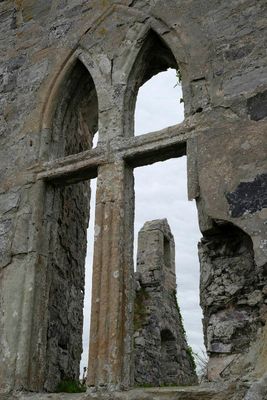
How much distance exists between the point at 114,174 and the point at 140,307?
5.95 meters

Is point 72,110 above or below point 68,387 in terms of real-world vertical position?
above

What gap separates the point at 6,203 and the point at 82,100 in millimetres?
1294

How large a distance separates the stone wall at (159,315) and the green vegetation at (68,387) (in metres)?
4.37

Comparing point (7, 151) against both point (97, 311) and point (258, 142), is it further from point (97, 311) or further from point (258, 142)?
point (258, 142)

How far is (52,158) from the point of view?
4594 mm

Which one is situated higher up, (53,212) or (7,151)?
(7,151)

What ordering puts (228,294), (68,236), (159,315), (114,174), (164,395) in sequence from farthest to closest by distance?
(159,315)
(68,236)
(114,174)
(228,294)
(164,395)

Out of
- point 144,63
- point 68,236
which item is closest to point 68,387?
point 68,236

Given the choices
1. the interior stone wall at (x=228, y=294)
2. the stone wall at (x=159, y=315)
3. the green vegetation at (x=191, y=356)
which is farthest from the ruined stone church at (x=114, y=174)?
the green vegetation at (x=191, y=356)

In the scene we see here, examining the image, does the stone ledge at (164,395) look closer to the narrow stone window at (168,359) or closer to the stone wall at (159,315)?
the stone wall at (159,315)

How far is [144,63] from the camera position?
4.64 meters

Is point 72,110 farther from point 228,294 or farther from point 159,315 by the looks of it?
point 159,315

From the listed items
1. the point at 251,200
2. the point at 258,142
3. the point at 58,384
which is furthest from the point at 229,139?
the point at 58,384

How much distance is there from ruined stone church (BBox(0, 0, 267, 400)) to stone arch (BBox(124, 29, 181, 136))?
1 centimetres
